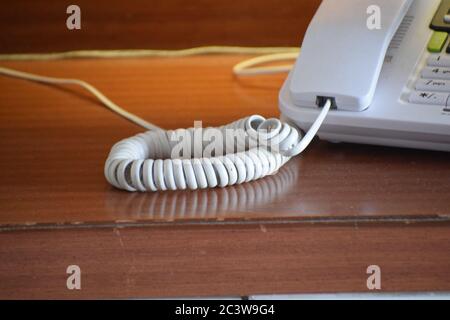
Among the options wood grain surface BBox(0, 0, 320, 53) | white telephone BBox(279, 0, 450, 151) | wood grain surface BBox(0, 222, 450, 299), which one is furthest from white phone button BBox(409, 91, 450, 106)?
wood grain surface BBox(0, 0, 320, 53)

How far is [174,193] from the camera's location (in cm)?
64

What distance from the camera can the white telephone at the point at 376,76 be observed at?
0.66 m

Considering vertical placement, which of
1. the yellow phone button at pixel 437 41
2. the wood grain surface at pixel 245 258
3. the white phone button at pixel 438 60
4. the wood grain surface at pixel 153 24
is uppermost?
the wood grain surface at pixel 153 24

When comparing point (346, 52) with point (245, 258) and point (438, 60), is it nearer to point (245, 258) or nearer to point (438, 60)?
point (438, 60)

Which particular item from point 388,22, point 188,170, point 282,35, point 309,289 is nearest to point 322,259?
point 309,289

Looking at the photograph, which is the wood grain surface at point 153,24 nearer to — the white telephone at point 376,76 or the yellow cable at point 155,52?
the yellow cable at point 155,52

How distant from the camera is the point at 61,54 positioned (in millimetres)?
1051

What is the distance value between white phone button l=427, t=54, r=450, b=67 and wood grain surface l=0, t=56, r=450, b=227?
0.08 m

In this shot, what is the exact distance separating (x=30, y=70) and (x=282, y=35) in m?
0.33

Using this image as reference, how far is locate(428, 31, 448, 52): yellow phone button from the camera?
2.33ft

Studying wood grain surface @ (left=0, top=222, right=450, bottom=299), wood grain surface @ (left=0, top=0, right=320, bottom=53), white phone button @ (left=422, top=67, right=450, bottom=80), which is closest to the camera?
wood grain surface @ (left=0, top=222, right=450, bottom=299)

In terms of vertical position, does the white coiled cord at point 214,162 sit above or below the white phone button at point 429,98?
below

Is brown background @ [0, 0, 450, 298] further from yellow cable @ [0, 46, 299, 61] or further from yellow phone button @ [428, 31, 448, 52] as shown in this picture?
yellow cable @ [0, 46, 299, 61]

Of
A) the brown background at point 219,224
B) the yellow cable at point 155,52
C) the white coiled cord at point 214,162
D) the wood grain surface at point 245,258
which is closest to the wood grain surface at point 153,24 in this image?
the yellow cable at point 155,52
